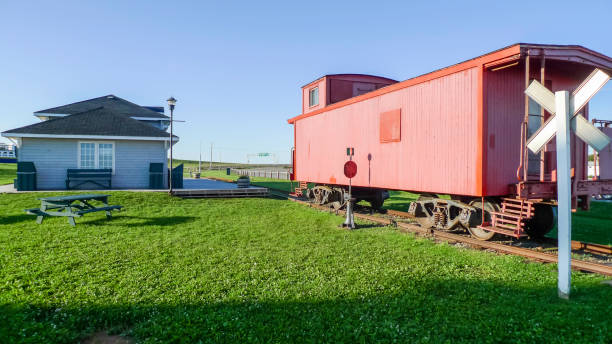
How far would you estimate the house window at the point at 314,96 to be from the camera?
1349 cm

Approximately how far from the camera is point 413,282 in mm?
4754

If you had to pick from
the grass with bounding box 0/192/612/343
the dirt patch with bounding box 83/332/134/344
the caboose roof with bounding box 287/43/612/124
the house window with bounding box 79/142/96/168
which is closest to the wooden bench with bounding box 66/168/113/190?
the house window with bounding box 79/142/96/168

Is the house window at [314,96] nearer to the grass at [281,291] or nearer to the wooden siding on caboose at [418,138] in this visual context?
the wooden siding on caboose at [418,138]

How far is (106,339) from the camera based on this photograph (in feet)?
11.1

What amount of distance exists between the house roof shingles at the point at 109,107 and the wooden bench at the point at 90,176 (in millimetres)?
9541

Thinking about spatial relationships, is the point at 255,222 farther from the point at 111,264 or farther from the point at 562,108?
the point at 562,108

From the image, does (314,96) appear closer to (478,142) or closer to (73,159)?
(478,142)

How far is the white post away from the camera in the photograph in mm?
4027

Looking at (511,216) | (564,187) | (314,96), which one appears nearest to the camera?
(564,187)

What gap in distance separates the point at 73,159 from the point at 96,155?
96cm

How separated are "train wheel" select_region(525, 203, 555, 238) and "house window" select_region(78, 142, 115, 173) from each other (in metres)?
16.9

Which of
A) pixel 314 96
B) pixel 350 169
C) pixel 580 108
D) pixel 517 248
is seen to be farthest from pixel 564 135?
pixel 314 96

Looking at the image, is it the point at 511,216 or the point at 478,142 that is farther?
the point at 478,142

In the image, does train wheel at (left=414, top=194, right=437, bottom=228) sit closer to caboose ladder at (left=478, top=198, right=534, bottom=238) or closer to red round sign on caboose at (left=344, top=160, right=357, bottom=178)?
caboose ladder at (left=478, top=198, right=534, bottom=238)
